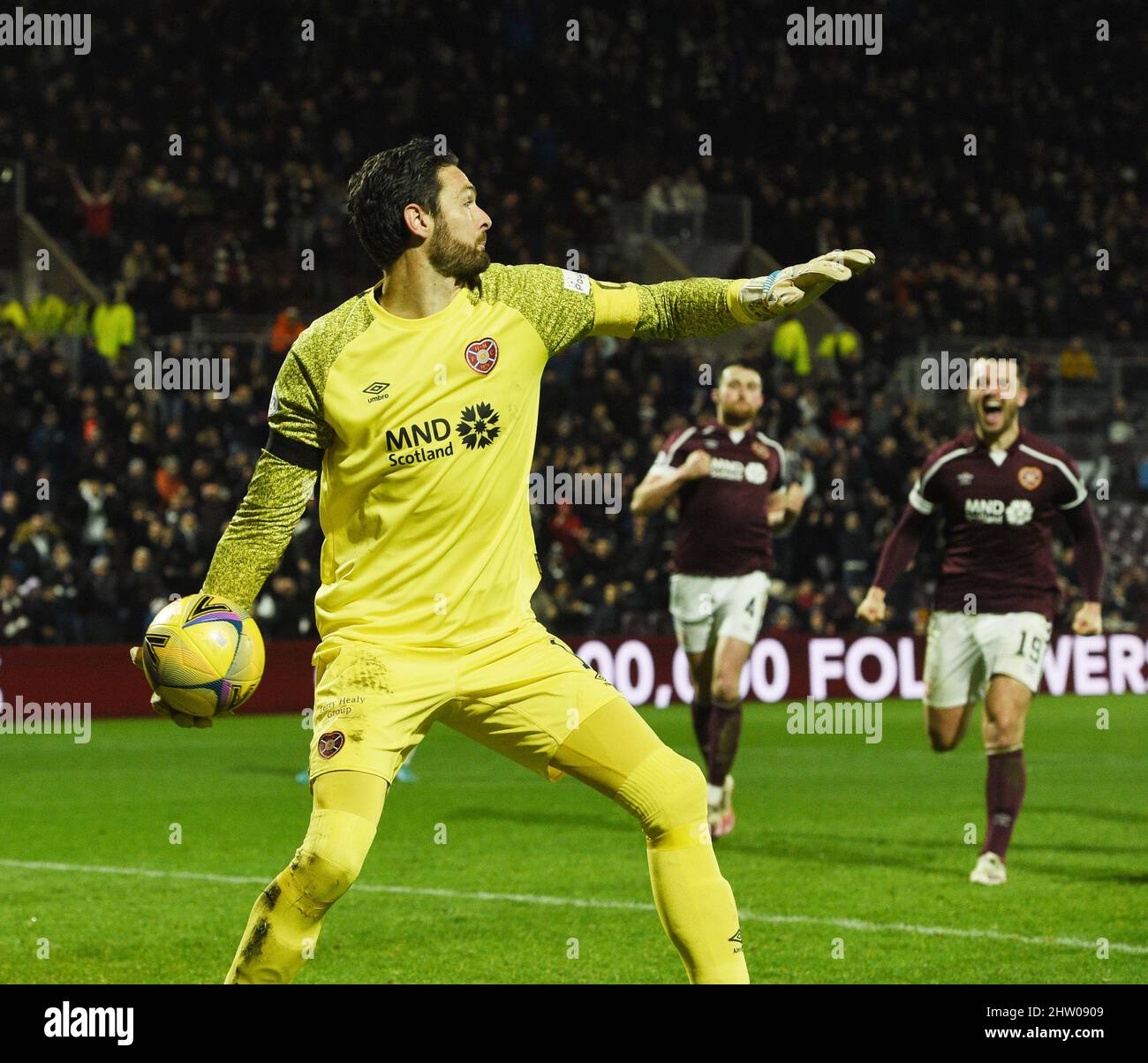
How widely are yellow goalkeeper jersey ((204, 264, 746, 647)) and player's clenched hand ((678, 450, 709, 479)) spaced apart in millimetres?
5330

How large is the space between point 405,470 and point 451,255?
61 cm

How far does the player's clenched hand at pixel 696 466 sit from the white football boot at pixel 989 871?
2.83 metres

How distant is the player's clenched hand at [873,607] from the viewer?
29.5ft

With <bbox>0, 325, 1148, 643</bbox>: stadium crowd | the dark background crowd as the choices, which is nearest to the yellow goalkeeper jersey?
<bbox>0, 325, 1148, 643</bbox>: stadium crowd

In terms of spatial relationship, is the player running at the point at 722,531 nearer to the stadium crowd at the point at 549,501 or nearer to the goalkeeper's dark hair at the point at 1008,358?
the goalkeeper's dark hair at the point at 1008,358

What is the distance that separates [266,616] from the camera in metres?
18.8

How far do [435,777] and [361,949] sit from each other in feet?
22.1

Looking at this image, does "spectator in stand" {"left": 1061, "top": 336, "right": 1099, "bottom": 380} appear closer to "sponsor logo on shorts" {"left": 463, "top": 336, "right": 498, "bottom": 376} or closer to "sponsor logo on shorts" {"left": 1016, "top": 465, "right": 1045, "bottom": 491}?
"sponsor logo on shorts" {"left": 1016, "top": 465, "right": 1045, "bottom": 491}

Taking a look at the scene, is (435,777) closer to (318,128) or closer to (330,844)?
(330,844)

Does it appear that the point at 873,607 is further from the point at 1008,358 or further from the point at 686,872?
the point at 686,872

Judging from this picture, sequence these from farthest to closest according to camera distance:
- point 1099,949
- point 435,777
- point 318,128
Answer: point 318,128, point 435,777, point 1099,949

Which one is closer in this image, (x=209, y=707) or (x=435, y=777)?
(x=209, y=707)

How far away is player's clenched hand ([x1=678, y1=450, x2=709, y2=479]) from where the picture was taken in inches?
412

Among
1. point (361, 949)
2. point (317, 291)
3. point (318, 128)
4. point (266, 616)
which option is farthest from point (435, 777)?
point (318, 128)
